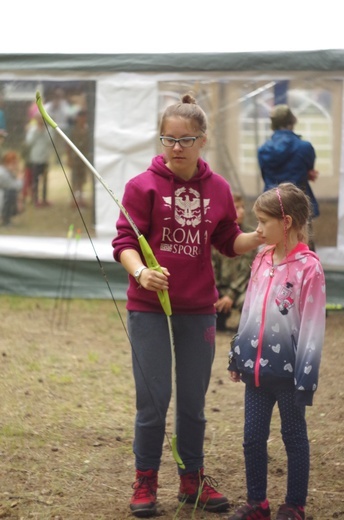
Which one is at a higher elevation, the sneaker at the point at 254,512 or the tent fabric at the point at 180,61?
the tent fabric at the point at 180,61

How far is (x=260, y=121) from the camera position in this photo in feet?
32.7

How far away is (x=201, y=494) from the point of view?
422cm

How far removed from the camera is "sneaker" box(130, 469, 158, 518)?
162 inches

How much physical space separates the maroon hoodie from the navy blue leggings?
0.45 meters

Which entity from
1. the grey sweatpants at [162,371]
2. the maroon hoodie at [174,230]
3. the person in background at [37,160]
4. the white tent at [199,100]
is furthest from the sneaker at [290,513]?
the person in background at [37,160]

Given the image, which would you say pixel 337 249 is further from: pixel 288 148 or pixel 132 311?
pixel 132 311

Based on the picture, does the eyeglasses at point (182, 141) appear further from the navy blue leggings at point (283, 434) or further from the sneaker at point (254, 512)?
the sneaker at point (254, 512)

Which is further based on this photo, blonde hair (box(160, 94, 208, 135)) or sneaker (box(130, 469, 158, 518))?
sneaker (box(130, 469, 158, 518))

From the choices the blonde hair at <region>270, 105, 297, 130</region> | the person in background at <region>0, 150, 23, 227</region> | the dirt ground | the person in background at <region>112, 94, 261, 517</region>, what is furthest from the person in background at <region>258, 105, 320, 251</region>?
the person in background at <region>112, 94, 261, 517</region>

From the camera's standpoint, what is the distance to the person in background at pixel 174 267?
3967mm

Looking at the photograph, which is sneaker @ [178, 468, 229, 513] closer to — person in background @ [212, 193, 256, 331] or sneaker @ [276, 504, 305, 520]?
sneaker @ [276, 504, 305, 520]

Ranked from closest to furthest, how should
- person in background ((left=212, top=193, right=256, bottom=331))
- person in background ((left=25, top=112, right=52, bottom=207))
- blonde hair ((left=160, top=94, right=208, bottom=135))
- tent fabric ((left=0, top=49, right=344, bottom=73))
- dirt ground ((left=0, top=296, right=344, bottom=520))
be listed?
1. blonde hair ((left=160, top=94, right=208, bottom=135))
2. dirt ground ((left=0, top=296, right=344, bottom=520))
3. person in background ((left=212, top=193, right=256, bottom=331))
4. tent fabric ((left=0, top=49, right=344, bottom=73))
5. person in background ((left=25, top=112, right=52, bottom=207))

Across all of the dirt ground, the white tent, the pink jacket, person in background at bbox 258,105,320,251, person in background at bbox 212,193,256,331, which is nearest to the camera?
the pink jacket

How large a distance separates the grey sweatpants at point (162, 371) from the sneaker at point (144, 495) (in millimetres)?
40
